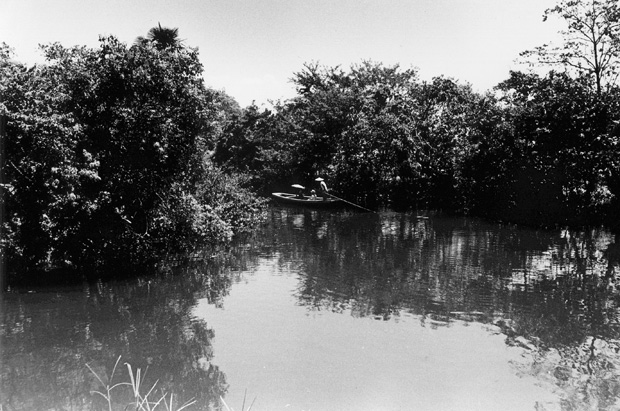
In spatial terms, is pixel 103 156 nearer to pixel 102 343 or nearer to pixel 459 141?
pixel 102 343

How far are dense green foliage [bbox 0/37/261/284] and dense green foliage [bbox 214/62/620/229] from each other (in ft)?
34.9

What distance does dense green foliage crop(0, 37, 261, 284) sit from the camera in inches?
485

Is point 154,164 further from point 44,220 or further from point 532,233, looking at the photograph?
point 532,233

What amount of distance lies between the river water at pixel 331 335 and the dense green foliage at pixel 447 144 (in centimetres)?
774

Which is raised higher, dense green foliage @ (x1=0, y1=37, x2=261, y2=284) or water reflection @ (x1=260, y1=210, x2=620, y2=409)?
dense green foliage @ (x1=0, y1=37, x2=261, y2=284)

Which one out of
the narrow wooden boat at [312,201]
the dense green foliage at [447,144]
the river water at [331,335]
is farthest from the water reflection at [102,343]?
the narrow wooden boat at [312,201]

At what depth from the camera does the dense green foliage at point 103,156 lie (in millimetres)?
12312

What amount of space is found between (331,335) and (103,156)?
784 centimetres

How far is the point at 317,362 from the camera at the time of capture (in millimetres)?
8719

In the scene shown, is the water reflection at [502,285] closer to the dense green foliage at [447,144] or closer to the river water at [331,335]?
the river water at [331,335]

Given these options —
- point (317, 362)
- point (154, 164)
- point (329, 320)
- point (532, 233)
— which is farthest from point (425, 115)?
point (317, 362)

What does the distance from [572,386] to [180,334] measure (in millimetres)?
6920

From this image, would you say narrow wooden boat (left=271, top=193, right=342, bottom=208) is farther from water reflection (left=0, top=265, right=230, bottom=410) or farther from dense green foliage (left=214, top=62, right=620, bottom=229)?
water reflection (left=0, top=265, right=230, bottom=410)

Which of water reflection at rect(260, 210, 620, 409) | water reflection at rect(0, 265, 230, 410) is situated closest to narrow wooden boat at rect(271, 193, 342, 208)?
water reflection at rect(260, 210, 620, 409)
